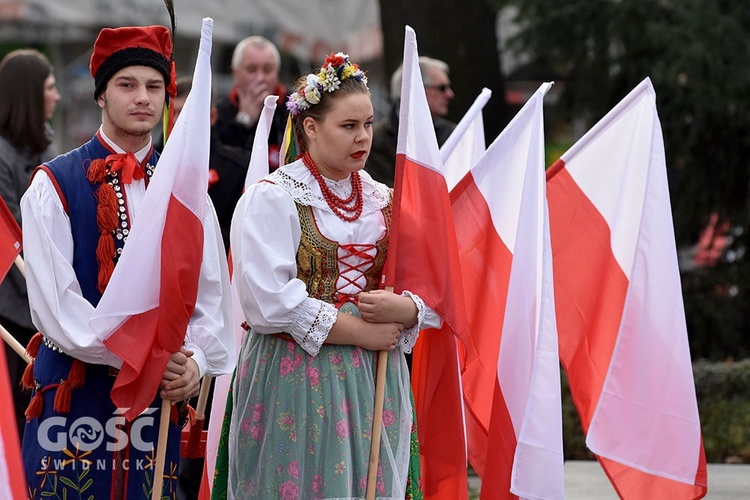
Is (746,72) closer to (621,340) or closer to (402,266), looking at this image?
(621,340)

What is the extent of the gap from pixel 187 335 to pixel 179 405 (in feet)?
0.80

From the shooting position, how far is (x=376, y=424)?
13.9 feet

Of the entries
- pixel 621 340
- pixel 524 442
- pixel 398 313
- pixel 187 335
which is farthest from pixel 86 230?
pixel 621 340

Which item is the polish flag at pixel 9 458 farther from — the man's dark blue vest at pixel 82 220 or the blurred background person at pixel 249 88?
the blurred background person at pixel 249 88

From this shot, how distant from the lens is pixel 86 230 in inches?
161

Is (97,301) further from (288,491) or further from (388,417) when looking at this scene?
(388,417)

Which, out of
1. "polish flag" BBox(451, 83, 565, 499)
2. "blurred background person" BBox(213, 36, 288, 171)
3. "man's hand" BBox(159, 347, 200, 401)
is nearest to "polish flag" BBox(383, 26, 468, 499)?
"polish flag" BBox(451, 83, 565, 499)

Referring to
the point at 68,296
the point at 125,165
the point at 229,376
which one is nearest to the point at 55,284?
the point at 68,296

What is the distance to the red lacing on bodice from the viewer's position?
14.2 ft

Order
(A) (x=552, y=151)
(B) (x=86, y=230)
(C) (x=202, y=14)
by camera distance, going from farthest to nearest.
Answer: (C) (x=202, y=14)
(A) (x=552, y=151)
(B) (x=86, y=230)

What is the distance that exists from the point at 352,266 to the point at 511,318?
2.37ft

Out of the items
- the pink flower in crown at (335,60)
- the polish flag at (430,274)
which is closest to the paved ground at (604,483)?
the polish flag at (430,274)

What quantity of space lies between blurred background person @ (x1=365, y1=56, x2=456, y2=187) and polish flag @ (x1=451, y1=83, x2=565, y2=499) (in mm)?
1873

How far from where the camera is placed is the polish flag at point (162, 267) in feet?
13.1
